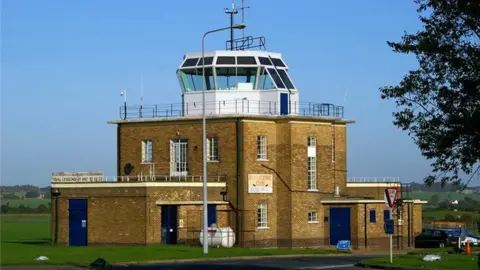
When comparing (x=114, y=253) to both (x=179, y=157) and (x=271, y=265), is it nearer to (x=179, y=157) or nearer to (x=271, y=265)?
(x=271, y=265)

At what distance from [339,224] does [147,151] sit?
1271 cm

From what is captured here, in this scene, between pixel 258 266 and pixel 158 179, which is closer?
pixel 258 266

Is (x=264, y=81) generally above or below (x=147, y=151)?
above

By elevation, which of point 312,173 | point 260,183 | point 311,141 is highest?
point 311,141

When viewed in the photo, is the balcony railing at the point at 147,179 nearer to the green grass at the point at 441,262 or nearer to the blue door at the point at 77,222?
the blue door at the point at 77,222

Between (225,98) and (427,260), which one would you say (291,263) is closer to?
(427,260)

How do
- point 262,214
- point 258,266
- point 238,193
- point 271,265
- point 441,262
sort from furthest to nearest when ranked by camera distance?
point 262,214 < point 238,193 < point 271,265 < point 441,262 < point 258,266

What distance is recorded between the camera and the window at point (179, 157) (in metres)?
61.9

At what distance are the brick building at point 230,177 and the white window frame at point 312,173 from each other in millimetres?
61

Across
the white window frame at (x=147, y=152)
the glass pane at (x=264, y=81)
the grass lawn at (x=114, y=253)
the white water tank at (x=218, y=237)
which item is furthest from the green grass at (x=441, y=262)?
the white window frame at (x=147, y=152)

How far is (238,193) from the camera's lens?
2363 inches

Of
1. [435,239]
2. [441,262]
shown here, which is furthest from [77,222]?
[441,262]

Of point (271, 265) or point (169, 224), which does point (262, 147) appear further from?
point (271, 265)

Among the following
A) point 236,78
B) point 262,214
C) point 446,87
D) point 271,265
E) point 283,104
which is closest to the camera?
point 446,87
